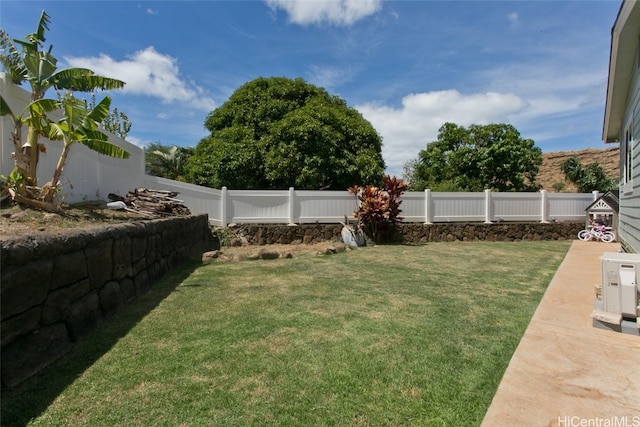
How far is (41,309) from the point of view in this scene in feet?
8.93

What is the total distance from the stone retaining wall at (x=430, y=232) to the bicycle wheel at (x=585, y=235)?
891 millimetres

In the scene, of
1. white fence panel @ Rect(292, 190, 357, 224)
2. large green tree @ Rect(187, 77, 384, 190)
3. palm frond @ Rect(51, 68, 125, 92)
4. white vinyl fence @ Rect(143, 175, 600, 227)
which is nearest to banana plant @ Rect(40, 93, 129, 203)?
palm frond @ Rect(51, 68, 125, 92)

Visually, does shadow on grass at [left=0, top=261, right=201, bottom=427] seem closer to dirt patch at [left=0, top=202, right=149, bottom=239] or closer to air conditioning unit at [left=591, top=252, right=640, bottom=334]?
dirt patch at [left=0, top=202, right=149, bottom=239]

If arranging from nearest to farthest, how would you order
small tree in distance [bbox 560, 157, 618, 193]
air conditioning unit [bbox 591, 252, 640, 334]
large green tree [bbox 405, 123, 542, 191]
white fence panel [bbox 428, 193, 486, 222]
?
air conditioning unit [bbox 591, 252, 640, 334] → white fence panel [bbox 428, 193, 486, 222] → large green tree [bbox 405, 123, 542, 191] → small tree in distance [bbox 560, 157, 618, 193]

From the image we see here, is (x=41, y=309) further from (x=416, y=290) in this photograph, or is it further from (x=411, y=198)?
(x=411, y=198)

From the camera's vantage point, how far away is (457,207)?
12.6 meters

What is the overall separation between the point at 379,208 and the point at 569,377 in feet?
27.3

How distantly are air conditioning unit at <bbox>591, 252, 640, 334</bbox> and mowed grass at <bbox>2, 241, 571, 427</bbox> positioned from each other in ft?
2.50

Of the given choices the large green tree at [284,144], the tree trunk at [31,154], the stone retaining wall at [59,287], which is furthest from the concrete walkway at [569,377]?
the large green tree at [284,144]

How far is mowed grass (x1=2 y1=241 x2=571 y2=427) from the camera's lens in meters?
2.20

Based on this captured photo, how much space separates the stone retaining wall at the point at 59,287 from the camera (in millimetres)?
2412

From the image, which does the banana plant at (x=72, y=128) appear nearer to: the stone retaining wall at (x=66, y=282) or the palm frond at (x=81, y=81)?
the palm frond at (x=81, y=81)

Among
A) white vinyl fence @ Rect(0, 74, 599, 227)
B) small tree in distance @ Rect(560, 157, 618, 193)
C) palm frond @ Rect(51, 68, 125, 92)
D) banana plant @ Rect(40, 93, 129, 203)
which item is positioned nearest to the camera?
banana plant @ Rect(40, 93, 129, 203)

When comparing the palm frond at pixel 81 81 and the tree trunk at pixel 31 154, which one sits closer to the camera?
the tree trunk at pixel 31 154
